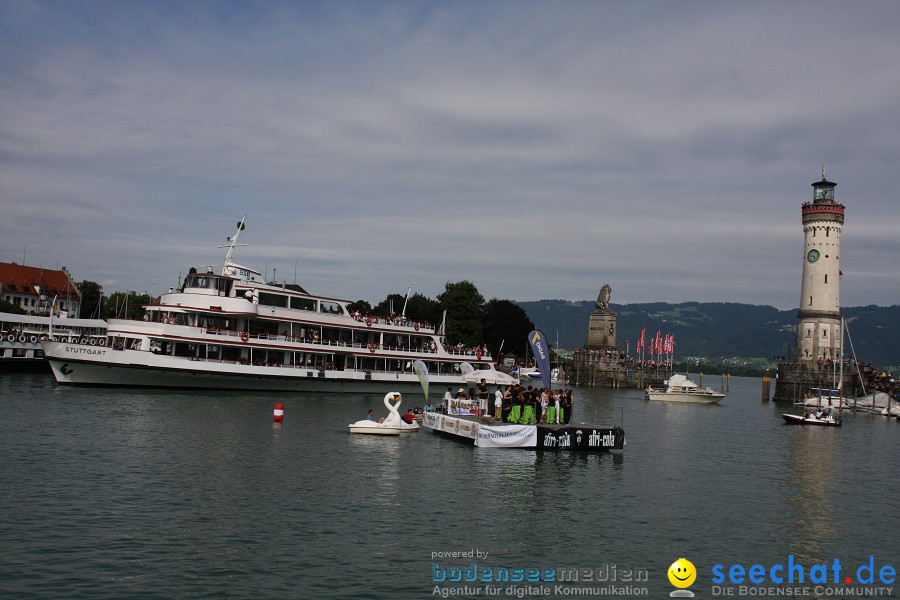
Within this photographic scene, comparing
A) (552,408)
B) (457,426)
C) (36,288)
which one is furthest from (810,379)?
(36,288)

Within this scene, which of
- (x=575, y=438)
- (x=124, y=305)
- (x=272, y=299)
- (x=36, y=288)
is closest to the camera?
(x=575, y=438)

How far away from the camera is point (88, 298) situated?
123 m

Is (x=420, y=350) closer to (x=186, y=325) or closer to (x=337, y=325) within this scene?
(x=337, y=325)

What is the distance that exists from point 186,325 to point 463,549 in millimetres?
37456

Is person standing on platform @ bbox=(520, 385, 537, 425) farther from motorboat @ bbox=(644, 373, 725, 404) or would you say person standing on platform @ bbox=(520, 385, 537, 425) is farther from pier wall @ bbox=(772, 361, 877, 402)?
pier wall @ bbox=(772, 361, 877, 402)

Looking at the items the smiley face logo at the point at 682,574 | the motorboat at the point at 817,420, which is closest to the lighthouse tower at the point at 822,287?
the motorboat at the point at 817,420

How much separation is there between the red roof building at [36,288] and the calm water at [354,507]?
82726 millimetres

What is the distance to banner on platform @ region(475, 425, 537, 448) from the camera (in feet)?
107

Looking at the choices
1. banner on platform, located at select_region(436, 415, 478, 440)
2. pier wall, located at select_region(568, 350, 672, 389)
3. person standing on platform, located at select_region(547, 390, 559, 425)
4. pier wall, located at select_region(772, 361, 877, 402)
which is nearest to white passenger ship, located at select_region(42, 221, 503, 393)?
banner on platform, located at select_region(436, 415, 478, 440)

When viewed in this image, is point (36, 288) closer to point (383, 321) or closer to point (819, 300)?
point (383, 321)

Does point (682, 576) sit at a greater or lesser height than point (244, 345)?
lesser

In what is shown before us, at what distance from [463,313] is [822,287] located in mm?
47421

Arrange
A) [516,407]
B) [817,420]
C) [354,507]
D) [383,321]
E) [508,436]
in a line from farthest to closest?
[383,321] < [817,420] < [516,407] < [508,436] < [354,507]

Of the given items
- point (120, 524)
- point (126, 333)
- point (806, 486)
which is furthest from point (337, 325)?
point (120, 524)
